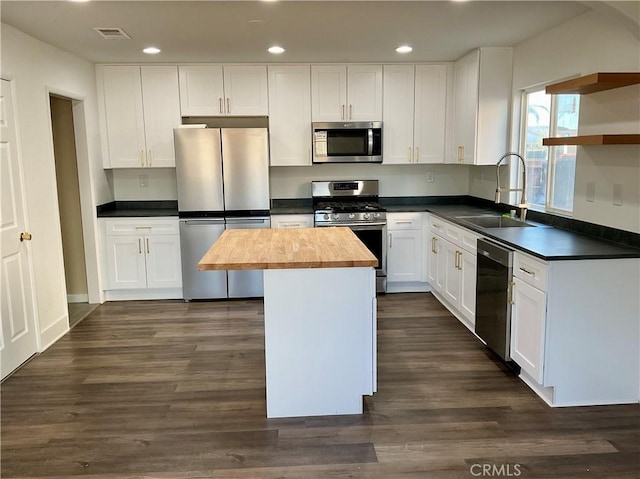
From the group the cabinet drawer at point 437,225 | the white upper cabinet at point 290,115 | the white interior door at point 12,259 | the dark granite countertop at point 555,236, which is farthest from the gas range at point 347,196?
the white interior door at point 12,259

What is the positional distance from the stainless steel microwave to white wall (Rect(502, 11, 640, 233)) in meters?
1.73

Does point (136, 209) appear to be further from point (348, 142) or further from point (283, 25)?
point (283, 25)

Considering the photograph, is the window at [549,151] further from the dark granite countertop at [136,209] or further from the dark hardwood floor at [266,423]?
the dark granite countertop at [136,209]

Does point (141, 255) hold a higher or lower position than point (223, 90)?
lower

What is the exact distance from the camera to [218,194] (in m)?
4.91

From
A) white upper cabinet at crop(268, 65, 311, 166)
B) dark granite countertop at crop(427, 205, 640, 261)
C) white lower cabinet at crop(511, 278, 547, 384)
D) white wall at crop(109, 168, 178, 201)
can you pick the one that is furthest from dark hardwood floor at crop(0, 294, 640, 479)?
white upper cabinet at crop(268, 65, 311, 166)

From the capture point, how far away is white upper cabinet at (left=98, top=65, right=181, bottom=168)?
4.98 meters

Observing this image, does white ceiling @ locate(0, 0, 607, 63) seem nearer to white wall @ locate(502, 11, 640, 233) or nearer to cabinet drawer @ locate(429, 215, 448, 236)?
white wall @ locate(502, 11, 640, 233)

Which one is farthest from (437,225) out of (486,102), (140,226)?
(140,226)

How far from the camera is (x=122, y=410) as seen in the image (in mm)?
2850

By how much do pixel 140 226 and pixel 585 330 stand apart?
400 centimetres

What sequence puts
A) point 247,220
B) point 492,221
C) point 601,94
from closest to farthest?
1. point 601,94
2. point 492,221
3. point 247,220

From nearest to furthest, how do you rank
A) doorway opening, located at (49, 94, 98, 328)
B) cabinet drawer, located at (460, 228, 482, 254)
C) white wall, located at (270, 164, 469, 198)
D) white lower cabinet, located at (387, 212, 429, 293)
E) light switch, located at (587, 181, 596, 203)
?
light switch, located at (587, 181, 596, 203)
cabinet drawer, located at (460, 228, 482, 254)
doorway opening, located at (49, 94, 98, 328)
white lower cabinet, located at (387, 212, 429, 293)
white wall, located at (270, 164, 469, 198)

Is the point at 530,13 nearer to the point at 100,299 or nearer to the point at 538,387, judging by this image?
the point at 538,387
